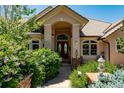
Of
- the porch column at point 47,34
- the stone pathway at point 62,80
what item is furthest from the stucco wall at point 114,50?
the porch column at point 47,34

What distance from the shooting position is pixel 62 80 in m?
15.0

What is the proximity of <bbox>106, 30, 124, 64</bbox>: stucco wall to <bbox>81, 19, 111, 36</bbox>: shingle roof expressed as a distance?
1.57 m

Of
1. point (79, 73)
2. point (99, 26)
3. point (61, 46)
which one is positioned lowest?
point (79, 73)

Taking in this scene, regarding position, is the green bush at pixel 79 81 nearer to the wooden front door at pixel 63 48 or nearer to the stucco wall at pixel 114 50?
the stucco wall at pixel 114 50

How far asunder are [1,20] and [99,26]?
8978mm

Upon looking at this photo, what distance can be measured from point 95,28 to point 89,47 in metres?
1.45

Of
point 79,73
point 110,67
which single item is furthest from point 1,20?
point 110,67

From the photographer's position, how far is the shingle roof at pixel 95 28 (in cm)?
2028

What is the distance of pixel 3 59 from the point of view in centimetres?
730

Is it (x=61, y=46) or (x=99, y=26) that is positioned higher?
(x=99, y=26)

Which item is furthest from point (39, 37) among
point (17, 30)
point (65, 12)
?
point (17, 30)

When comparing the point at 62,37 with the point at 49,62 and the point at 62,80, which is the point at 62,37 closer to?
the point at 49,62

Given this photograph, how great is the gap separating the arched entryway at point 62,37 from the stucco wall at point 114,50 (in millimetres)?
2538
